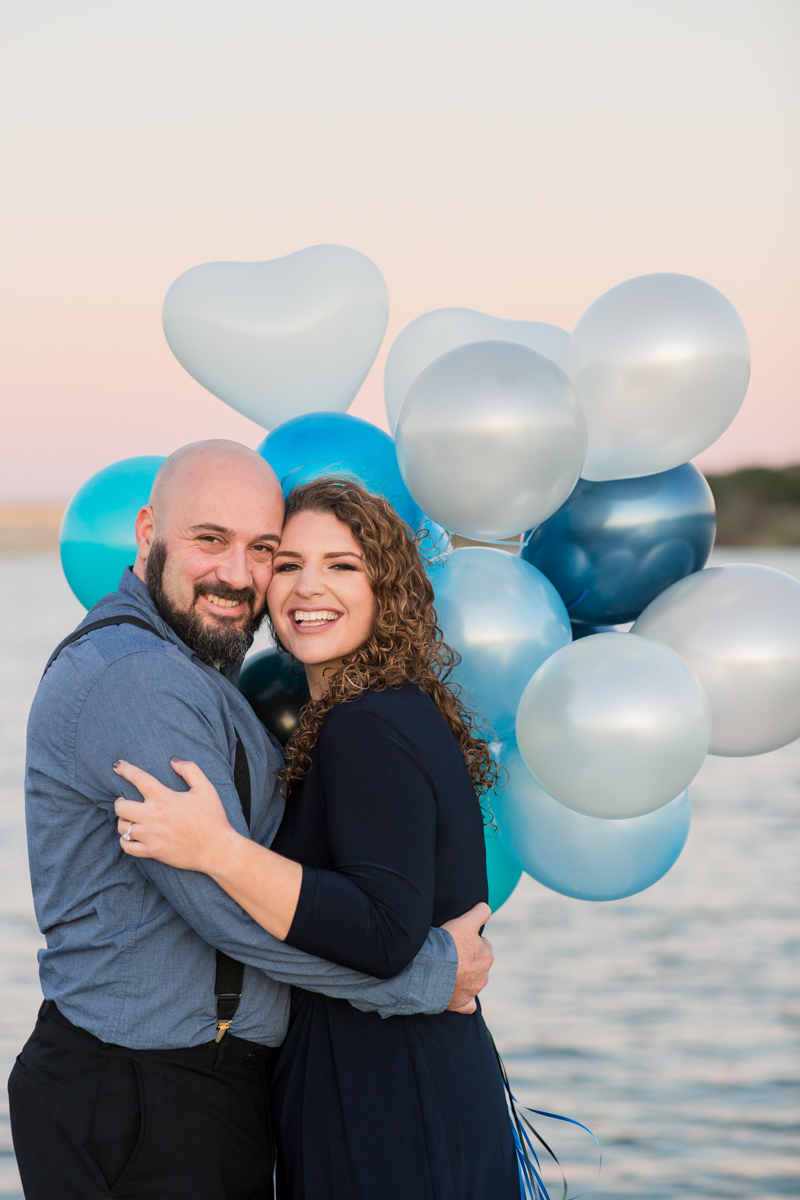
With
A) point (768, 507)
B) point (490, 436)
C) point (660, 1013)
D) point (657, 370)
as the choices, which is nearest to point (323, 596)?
point (490, 436)

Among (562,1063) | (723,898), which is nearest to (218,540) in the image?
(562,1063)

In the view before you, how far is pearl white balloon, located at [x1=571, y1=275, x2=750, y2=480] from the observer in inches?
95.0

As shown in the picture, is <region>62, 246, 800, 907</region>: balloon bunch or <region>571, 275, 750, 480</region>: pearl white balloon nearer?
<region>62, 246, 800, 907</region>: balloon bunch

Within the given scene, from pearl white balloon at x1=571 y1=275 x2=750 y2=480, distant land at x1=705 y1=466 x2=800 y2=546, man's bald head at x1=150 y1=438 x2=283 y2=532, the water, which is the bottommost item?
distant land at x1=705 y1=466 x2=800 y2=546

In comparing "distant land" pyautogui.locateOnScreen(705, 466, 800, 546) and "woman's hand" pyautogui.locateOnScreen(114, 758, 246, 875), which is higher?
"woman's hand" pyautogui.locateOnScreen(114, 758, 246, 875)

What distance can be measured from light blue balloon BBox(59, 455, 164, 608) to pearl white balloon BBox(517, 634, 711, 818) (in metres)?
0.98

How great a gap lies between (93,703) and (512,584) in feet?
3.07

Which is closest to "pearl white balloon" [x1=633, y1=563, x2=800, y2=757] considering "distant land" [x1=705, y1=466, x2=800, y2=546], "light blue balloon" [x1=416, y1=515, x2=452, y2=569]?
"light blue balloon" [x1=416, y1=515, x2=452, y2=569]

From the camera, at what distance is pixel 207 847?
71.7 inches

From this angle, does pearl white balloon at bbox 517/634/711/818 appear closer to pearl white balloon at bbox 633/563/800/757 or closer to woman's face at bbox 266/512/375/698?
pearl white balloon at bbox 633/563/800/757

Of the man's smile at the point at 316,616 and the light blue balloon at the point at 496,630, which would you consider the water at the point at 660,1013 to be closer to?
the light blue balloon at the point at 496,630

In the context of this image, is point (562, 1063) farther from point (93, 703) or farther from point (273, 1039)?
point (93, 703)

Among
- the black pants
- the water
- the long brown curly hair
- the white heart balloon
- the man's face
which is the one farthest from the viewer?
the water

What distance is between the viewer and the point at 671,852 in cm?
260
